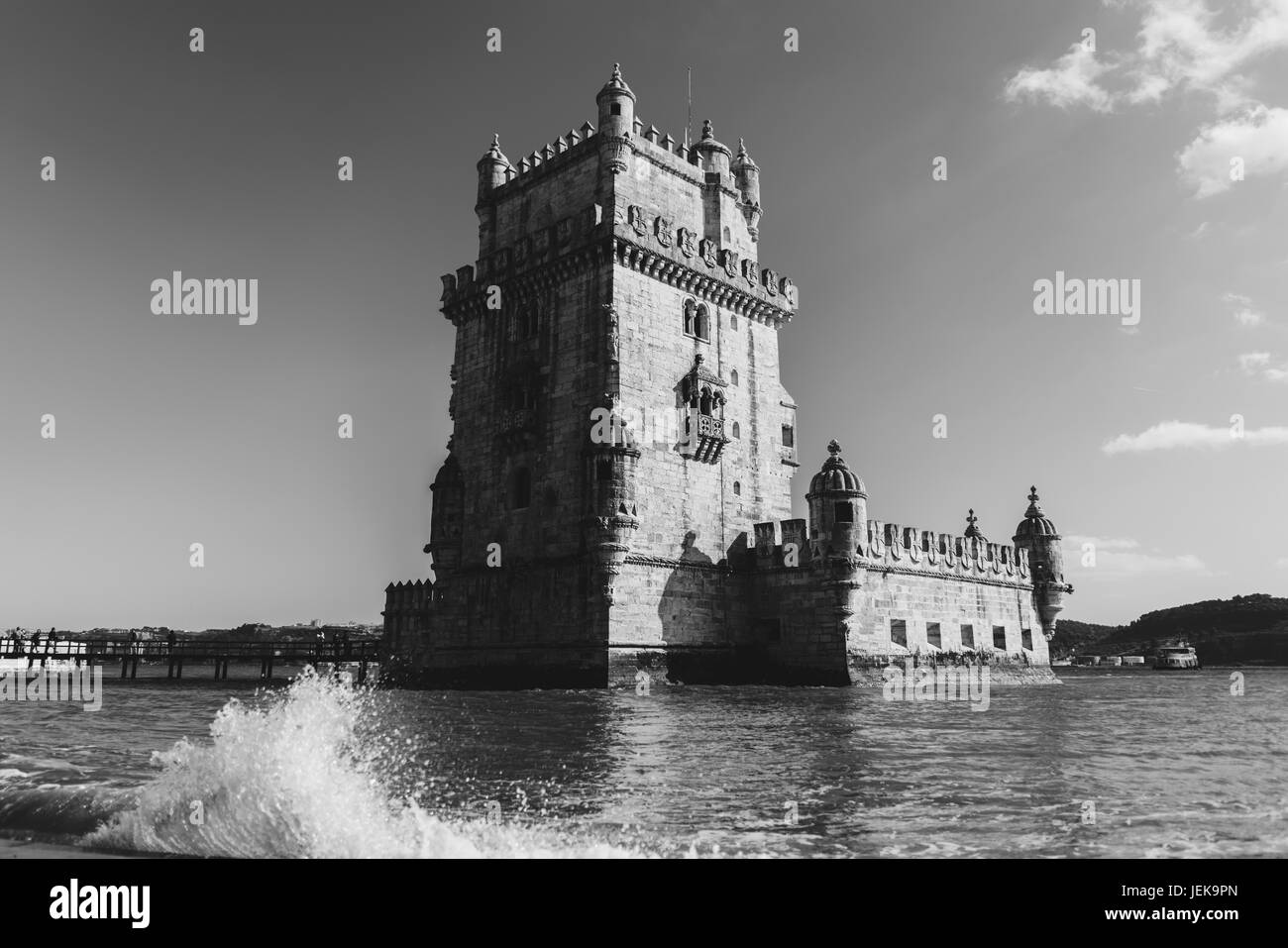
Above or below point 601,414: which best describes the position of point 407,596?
below

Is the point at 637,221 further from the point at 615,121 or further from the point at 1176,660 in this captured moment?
the point at 1176,660

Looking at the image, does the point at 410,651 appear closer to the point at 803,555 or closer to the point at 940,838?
the point at 803,555

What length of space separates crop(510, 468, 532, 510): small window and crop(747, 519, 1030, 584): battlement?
8.98m

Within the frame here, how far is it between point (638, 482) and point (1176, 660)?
73.8 meters

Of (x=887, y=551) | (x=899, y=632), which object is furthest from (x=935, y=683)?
(x=887, y=551)

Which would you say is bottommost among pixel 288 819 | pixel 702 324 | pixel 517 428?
pixel 288 819

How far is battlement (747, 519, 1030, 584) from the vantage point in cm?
3322

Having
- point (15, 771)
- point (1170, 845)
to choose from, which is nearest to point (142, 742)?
point (15, 771)

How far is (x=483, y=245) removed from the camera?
1592 inches

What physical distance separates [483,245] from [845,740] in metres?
30.7

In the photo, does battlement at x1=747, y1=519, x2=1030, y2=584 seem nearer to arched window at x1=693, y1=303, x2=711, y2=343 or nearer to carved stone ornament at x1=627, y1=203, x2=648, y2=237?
arched window at x1=693, y1=303, x2=711, y2=343

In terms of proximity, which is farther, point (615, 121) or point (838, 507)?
point (615, 121)
